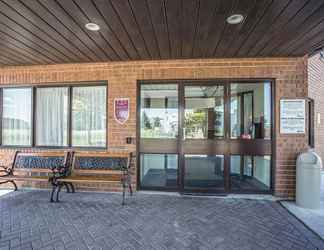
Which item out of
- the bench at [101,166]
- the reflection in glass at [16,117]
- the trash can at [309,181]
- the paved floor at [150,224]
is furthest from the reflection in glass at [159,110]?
the reflection in glass at [16,117]

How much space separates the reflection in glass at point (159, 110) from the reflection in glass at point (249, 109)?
3.98 feet

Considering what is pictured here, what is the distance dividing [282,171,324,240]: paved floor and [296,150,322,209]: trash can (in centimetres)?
12

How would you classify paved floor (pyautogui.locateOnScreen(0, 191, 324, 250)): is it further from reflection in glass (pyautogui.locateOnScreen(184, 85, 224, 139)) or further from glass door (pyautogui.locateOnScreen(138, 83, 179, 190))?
reflection in glass (pyautogui.locateOnScreen(184, 85, 224, 139))

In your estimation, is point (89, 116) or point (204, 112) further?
point (89, 116)

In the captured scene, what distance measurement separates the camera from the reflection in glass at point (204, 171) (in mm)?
4246

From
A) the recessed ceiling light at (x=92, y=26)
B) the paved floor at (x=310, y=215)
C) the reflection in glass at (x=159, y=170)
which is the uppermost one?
the recessed ceiling light at (x=92, y=26)

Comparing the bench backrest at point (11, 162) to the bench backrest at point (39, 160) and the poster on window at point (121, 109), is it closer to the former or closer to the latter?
the bench backrest at point (39, 160)

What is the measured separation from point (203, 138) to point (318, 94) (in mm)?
4450

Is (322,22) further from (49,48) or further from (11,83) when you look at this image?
(11,83)

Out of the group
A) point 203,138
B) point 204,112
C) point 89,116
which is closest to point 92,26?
point 89,116

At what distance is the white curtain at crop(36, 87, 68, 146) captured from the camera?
4.74m

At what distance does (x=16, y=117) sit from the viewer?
495 cm

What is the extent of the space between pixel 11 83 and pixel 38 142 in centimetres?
152

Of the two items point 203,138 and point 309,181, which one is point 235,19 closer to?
point 203,138
